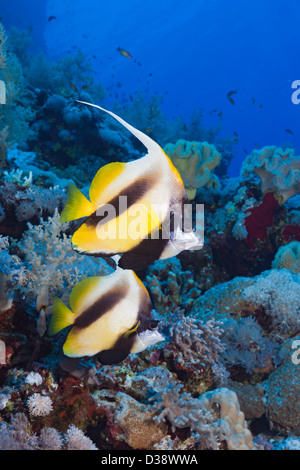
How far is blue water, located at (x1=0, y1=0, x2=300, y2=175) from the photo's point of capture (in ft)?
237

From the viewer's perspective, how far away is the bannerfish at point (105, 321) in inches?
55.9

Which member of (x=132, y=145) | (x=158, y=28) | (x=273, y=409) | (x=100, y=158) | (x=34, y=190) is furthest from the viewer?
(x=158, y=28)

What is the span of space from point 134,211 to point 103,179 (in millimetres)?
152

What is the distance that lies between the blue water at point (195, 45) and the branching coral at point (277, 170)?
5747 cm

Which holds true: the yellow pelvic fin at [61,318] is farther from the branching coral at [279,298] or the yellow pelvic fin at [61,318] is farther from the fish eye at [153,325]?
the branching coral at [279,298]

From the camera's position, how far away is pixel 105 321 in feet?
4.69

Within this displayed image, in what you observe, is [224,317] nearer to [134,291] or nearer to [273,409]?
[273,409]

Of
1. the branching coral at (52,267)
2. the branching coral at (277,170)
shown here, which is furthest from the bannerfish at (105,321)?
the branching coral at (277,170)

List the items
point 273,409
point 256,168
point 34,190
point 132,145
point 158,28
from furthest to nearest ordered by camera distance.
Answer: point 158,28 → point 132,145 → point 256,168 → point 34,190 → point 273,409

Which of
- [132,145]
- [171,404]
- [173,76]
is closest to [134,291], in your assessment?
[171,404]

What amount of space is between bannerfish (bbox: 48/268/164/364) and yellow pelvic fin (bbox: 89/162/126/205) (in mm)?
575

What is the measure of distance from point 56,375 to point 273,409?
249 cm

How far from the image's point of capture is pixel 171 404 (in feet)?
7.07

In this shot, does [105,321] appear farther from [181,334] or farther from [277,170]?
[277,170]
